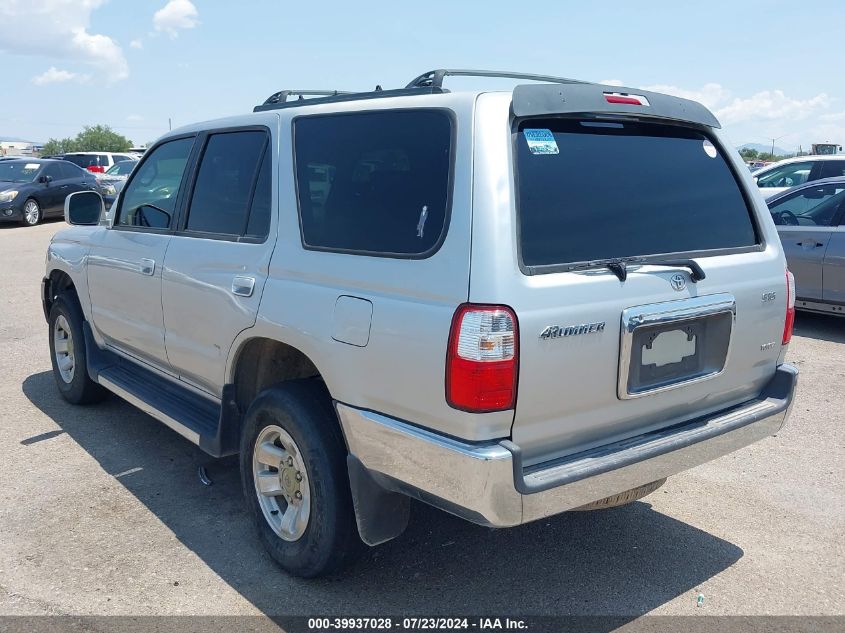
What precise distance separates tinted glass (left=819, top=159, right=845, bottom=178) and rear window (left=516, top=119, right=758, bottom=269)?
984 centimetres

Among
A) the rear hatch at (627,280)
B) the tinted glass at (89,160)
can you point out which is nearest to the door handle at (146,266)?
the rear hatch at (627,280)

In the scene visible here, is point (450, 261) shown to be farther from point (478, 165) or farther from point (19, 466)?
point (19, 466)

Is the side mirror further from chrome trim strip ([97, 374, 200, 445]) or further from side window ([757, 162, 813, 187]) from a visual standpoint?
side window ([757, 162, 813, 187])

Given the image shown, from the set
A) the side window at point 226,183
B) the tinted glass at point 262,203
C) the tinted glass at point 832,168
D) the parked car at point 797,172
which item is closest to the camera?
the tinted glass at point 262,203

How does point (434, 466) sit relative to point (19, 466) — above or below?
above

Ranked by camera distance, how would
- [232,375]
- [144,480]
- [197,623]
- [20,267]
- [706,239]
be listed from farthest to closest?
[20,267], [144,480], [232,375], [706,239], [197,623]

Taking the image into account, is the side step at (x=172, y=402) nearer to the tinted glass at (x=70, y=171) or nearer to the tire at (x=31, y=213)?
the tire at (x=31, y=213)

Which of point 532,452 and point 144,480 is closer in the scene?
point 532,452

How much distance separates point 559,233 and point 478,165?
0.39 m

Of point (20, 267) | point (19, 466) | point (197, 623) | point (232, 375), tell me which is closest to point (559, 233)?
point (232, 375)

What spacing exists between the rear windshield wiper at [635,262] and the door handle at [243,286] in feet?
4.88

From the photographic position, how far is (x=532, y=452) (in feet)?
9.28

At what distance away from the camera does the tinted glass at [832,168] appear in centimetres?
1208

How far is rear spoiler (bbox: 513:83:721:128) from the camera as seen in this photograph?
2908mm
